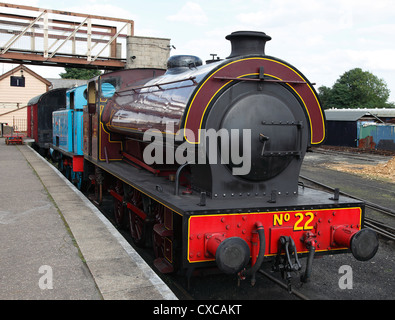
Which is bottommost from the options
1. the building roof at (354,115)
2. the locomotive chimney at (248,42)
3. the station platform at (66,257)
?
the station platform at (66,257)

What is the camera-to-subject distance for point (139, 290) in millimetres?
3930

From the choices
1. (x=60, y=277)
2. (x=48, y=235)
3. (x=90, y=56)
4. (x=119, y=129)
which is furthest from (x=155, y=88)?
(x=90, y=56)

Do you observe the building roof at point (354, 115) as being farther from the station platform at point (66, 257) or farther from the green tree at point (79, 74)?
the green tree at point (79, 74)

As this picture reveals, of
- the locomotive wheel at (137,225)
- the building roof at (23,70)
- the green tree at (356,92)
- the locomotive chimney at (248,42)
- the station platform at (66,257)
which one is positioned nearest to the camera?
the station platform at (66,257)

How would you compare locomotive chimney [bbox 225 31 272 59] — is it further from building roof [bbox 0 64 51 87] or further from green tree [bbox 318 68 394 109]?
green tree [bbox 318 68 394 109]

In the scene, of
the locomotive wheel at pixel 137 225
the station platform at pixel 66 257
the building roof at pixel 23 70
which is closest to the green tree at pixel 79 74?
the building roof at pixel 23 70

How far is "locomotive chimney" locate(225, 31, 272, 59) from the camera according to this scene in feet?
15.1

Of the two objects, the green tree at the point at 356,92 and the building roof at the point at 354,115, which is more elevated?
the green tree at the point at 356,92

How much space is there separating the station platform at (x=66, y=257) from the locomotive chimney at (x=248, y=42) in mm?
2669

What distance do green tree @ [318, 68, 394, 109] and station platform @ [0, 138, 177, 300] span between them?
215 ft

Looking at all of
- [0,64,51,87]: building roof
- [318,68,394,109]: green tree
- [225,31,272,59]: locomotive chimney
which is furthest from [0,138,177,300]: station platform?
[318,68,394,109]: green tree

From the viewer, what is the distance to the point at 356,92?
7156 centimetres

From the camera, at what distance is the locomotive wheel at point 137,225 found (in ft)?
19.9
